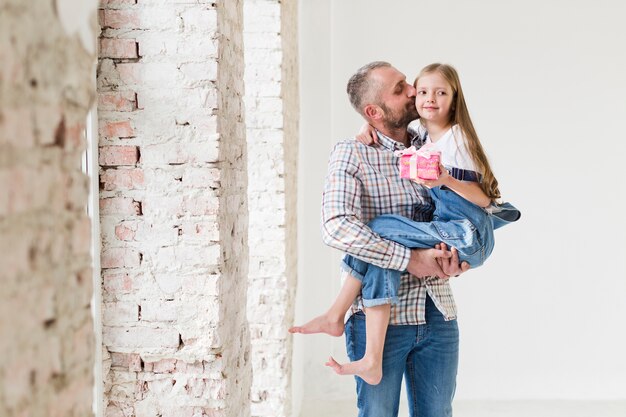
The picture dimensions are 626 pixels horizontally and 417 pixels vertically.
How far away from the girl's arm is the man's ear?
0.33m

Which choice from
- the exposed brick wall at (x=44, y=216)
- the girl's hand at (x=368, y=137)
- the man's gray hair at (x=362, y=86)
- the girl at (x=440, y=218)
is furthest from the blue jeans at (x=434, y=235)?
the exposed brick wall at (x=44, y=216)

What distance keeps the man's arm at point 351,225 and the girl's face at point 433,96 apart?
268 millimetres

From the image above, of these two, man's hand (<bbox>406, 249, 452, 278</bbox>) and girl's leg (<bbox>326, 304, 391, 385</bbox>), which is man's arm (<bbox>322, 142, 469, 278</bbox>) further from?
girl's leg (<bbox>326, 304, 391, 385</bbox>)

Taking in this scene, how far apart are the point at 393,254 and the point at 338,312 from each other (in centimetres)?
27

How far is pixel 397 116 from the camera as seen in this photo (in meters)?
2.29

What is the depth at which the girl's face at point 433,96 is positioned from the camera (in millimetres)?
2223

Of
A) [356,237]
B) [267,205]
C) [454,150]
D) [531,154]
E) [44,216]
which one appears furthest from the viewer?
[531,154]

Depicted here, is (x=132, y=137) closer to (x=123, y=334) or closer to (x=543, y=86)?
(x=123, y=334)

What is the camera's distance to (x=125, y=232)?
1972 millimetres

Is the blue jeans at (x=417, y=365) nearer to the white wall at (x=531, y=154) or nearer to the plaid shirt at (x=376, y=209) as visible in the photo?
the plaid shirt at (x=376, y=209)

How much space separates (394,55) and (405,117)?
2.40 meters

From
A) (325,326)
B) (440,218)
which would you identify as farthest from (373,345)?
Result: (440,218)

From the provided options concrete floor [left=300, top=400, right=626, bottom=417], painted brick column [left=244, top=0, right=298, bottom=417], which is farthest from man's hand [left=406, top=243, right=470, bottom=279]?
concrete floor [left=300, top=400, right=626, bottom=417]

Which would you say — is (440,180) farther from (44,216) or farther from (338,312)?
(44,216)
